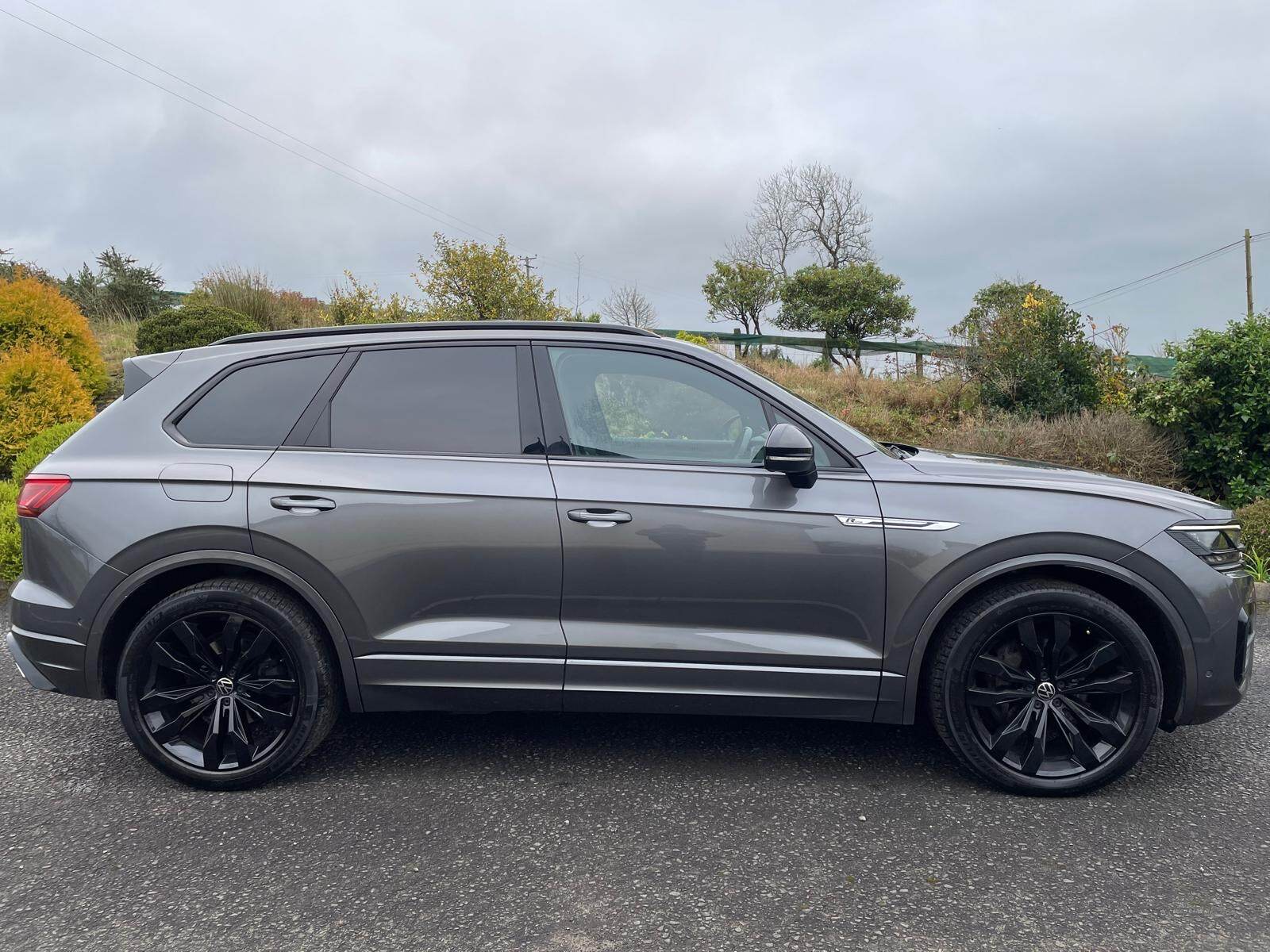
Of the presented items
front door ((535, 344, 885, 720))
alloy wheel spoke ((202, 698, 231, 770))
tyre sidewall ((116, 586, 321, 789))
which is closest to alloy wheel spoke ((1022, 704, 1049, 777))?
front door ((535, 344, 885, 720))

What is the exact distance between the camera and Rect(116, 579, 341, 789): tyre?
3197 millimetres

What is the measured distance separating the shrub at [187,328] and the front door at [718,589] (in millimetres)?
10466

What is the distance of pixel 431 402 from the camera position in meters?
3.38

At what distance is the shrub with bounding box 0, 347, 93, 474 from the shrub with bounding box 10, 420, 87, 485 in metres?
0.12

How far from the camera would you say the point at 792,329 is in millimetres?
30609

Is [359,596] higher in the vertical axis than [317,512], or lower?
lower

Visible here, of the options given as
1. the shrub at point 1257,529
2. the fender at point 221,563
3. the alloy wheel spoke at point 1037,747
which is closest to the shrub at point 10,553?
the fender at point 221,563

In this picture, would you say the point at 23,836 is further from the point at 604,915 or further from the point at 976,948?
the point at 976,948

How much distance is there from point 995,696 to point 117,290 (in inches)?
801

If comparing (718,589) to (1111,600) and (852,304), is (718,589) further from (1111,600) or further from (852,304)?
(852,304)

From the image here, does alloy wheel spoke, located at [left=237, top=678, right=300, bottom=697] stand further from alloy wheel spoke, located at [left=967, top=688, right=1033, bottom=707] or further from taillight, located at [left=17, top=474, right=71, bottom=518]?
alloy wheel spoke, located at [left=967, top=688, right=1033, bottom=707]

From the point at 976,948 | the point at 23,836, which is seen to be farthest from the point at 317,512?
the point at 976,948

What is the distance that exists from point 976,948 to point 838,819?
0.73 metres

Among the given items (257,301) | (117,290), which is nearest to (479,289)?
(257,301)
